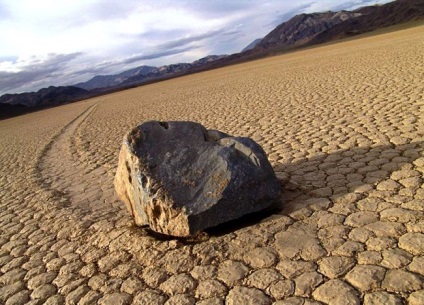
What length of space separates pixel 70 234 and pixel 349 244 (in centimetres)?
271

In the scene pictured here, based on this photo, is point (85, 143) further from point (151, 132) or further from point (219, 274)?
point (219, 274)

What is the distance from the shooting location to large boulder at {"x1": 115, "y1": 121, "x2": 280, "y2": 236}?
302cm

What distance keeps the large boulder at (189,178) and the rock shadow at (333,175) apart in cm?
16

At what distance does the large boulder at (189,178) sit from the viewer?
3.02 m

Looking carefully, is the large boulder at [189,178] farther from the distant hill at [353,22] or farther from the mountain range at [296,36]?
the distant hill at [353,22]

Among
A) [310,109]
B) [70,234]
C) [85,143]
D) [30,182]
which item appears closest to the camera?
[70,234]

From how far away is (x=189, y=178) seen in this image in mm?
3164

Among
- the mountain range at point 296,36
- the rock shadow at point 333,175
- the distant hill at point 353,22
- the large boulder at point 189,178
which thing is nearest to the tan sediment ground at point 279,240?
the rock shadow at point 333,175

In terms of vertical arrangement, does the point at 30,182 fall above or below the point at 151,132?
below

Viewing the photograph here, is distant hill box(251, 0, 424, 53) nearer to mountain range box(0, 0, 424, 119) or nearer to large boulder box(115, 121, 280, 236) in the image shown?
mountain range box(0, 0, 424, 119)

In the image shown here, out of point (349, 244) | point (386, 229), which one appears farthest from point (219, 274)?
point (386, 229)

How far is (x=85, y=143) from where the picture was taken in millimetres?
9578

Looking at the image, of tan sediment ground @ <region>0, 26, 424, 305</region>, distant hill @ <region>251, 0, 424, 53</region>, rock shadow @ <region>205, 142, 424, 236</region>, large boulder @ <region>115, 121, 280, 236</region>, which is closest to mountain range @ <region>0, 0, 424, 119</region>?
distant hill @ <region>251, 0, 424, 53</region>

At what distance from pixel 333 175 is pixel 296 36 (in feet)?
524
